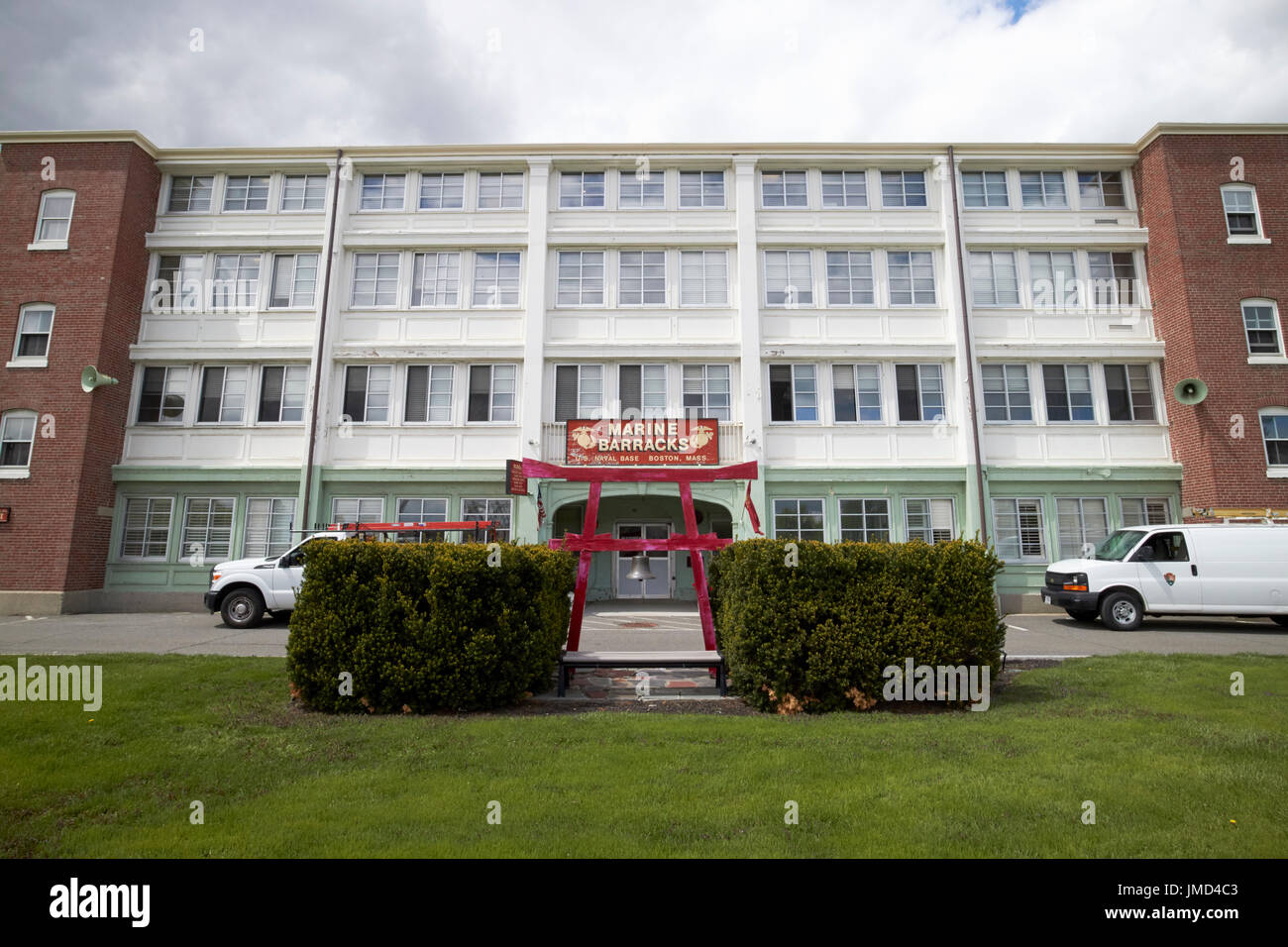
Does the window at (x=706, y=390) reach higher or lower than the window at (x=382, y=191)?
lower

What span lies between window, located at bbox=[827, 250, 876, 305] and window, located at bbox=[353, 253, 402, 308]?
13.2 m

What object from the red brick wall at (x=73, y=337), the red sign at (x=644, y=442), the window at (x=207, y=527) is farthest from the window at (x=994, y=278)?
the red brick wall at (x=73, y=337)

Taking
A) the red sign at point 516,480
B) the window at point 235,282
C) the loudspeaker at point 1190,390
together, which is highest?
the window at point 235,282

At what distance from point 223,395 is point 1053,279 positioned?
2509 centimetres

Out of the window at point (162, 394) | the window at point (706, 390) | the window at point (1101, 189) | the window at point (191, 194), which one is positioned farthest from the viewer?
the window at point (191, 194)

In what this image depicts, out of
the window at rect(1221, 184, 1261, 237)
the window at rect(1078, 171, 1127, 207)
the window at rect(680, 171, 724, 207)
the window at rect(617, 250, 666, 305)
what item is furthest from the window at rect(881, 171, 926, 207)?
the window at rect(1221, 184, 1261, 237)

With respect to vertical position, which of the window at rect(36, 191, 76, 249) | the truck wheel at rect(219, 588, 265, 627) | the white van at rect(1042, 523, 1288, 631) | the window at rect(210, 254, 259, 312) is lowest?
the truck wheel at rect(219, 588, 265, 627)

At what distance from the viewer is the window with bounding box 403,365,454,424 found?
20.4 meters

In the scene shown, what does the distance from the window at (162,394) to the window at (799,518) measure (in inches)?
694

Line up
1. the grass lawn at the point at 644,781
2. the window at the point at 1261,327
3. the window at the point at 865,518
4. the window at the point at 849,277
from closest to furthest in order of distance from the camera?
the grass lawn at the point at 644,781 → the window at the point at 1261,327 → the window at the point at 865,518 → the window at the point at 849,277

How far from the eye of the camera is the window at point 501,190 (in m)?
21.7

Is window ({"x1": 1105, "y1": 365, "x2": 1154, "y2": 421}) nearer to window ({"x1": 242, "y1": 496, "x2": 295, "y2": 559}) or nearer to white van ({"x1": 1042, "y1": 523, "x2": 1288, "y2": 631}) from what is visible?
white van ({"x1": 1042, "y1": 523, "x2": 1288, "y2": 631})

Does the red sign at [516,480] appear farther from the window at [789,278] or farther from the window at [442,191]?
the window at [442,191]

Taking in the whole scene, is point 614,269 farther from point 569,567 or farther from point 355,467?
point 569,567
